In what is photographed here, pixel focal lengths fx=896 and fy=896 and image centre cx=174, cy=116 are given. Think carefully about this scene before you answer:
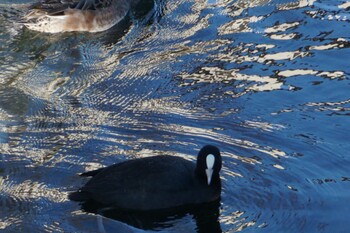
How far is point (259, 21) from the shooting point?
13617mm

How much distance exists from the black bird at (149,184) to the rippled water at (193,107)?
0.64ft

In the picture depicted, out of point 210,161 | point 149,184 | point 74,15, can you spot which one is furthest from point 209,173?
point 74,15

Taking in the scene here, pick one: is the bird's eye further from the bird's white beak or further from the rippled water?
the rippled water

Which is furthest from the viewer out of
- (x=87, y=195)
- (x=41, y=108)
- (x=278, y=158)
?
(x=41, y=108)

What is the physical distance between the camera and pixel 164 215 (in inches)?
341

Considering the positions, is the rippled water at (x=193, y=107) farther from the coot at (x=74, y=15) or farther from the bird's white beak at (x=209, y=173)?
the bird's white beak at (x=209, y=173)

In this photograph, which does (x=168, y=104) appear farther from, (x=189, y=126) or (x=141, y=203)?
(x=141, y=203)

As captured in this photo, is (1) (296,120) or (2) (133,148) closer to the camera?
(2) (133,148)

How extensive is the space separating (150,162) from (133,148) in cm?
88

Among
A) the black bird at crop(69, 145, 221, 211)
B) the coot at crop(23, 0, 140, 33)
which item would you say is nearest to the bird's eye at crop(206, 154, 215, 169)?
the black bird at crop(69, 145, 221, 211)

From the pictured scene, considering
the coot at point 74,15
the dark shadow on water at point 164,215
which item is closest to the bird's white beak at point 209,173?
the dark shadow on water at point 164,215

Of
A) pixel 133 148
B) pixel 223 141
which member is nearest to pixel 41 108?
pixel 133 148

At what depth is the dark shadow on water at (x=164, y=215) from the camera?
333 inches

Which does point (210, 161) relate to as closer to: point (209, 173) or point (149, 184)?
point (209, 173)
